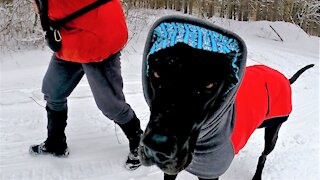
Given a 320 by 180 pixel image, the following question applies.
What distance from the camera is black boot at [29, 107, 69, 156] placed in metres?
2.60

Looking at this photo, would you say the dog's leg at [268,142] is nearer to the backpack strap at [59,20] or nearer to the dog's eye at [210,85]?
the dog's eye at [210,85]

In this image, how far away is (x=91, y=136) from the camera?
9.88 ft

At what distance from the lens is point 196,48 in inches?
57.5

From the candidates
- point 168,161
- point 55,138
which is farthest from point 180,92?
point 55,138

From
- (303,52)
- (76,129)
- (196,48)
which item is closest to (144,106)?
(76,129)

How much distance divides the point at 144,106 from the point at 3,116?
4.02ft

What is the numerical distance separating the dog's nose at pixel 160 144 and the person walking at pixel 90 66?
36.0 inches

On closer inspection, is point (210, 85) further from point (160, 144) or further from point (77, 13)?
point (77, 13)

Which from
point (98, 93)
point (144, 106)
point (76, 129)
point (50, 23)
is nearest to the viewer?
point (50, 23)

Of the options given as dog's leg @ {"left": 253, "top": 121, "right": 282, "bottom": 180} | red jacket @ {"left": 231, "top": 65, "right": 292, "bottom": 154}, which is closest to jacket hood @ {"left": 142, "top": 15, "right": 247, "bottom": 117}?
red jacket @ {"left": 231, "top": 65, "right": 292, "bottom": 154}

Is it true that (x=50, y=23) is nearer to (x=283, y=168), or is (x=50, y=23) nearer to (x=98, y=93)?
(x=98, y=93)

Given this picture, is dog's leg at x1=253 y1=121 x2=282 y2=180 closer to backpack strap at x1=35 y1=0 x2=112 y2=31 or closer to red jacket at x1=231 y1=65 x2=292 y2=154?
red jacket at x1=231 y1=65 x2=292 y2=154

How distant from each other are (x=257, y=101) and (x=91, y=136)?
1392 millimetres

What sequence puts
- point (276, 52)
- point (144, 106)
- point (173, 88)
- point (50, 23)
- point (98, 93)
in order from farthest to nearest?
point (276, 52)
point (144, 106)
point (98, 93)
point (50, 23)
point (173, 88)
